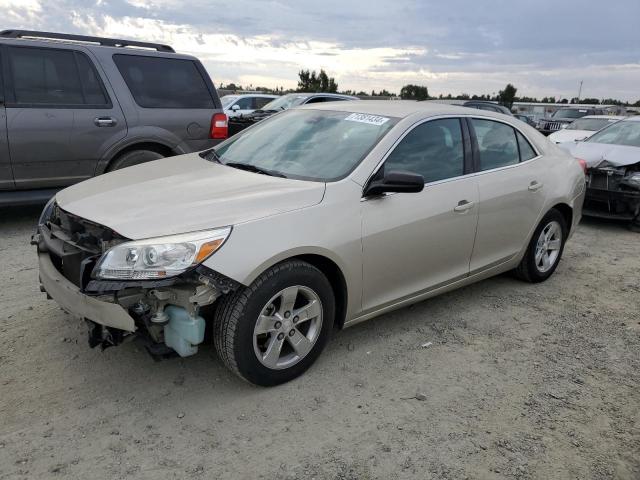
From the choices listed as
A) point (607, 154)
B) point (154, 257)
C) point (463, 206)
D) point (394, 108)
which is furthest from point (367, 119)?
point (607, 154)

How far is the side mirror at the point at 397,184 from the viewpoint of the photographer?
10.8 feet

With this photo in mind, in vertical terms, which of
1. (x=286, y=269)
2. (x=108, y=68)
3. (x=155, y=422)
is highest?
(x=108, y=68)

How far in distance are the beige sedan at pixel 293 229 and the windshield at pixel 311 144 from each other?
0.01m

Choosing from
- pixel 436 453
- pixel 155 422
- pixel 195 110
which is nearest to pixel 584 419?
pixel 436 453

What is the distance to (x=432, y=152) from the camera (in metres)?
3.91

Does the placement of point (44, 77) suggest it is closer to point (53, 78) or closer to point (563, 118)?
point (53, 78)

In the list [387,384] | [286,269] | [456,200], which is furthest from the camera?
[456,200]

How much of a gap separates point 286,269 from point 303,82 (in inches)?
1713

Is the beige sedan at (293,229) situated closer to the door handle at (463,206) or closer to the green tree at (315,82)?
the door handle at (463,206)

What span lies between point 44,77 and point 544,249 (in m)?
5.37

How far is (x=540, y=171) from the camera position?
473 centimetres

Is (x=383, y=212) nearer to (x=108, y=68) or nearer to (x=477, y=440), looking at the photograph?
(x=477, y=440)

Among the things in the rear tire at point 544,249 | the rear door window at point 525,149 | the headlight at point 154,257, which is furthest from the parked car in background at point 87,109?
the rear tire at point 544,249

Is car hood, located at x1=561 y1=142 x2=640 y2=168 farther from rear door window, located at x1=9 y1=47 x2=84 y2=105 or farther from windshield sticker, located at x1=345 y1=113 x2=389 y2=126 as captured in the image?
rear door window, located at x1=9 y1=47 x2=84 y2=105
